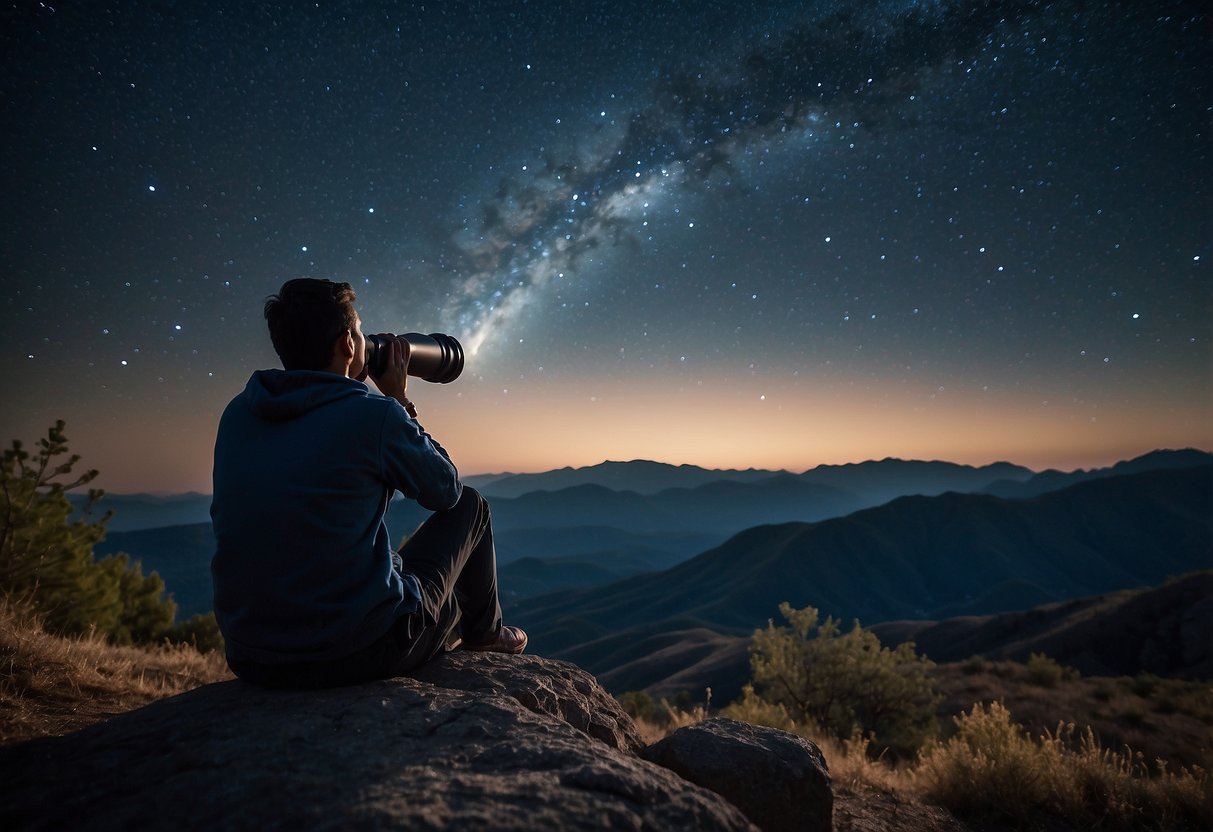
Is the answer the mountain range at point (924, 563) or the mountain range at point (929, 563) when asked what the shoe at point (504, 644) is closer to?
the mountain range at point (929, 563)

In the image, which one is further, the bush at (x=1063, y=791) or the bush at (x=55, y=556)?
the bush at (x=55, y=556)

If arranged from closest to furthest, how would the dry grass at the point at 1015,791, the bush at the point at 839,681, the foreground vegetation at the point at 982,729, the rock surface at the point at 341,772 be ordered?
1. the rock surface at the point at 341,772
2. the dry grass at the point at 1015,791
3. the foreground vegetation at the point at 982,729
4. the bush at the point at 839,681

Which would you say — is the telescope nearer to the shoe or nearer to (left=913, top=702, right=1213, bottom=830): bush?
the shoe

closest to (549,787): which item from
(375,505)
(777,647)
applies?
(375,505)

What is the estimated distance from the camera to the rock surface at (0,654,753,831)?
47.6 inches

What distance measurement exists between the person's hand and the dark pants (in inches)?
24.0

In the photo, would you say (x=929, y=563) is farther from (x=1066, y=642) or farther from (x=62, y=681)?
(x=62, y=681)

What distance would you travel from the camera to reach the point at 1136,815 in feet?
12.5

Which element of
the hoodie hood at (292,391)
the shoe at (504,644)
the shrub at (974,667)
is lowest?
the shrub at (974,667)

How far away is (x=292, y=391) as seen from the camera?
2.03m

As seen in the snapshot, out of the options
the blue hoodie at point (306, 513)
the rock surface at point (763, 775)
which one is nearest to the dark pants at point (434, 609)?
the blue hoodie at point (306, 513)

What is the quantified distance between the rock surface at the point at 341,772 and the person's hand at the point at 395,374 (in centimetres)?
134

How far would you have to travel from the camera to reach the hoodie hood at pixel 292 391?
6.51 feet

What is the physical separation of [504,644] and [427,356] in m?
1.82
